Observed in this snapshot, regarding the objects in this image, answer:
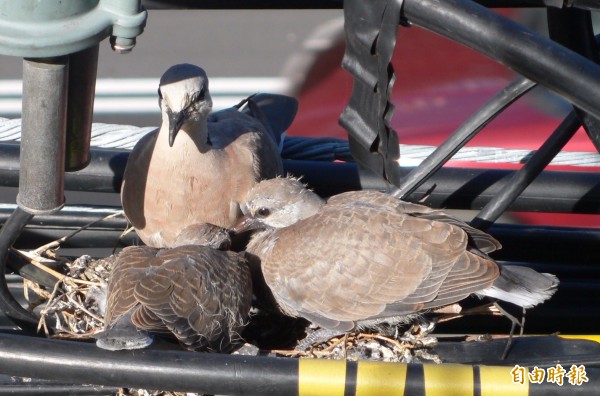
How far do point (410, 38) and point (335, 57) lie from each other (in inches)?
25.3

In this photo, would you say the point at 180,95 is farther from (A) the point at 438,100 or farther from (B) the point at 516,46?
(A) the point at 438,100

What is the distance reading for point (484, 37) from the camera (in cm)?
171

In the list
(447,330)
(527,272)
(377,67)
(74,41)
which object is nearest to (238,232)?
(447,330)

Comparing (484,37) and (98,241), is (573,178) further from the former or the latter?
(98,241)

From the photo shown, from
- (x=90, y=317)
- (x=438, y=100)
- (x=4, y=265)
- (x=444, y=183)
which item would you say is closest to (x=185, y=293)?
(x=90, y=317)

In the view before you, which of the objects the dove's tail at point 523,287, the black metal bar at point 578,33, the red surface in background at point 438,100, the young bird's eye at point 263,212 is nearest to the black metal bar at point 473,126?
the black metal bar at point 578,33

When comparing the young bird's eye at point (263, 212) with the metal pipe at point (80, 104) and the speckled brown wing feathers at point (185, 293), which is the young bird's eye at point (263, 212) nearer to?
the speckled brown wing feathers at point (185, 293)

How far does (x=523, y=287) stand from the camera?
234 cm

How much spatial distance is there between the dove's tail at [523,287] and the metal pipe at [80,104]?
106 cm

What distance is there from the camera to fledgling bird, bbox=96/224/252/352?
2217 millimetres

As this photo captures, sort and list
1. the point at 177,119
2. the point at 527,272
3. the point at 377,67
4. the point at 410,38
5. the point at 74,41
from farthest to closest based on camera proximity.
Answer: the point at 410,38, the point at 177,119, the point at 527,272, the point at 377,67, the point at 74,41

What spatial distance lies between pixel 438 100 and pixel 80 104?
142 inches

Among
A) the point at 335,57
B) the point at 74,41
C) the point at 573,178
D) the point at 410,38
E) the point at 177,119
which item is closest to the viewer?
the point at 74,41

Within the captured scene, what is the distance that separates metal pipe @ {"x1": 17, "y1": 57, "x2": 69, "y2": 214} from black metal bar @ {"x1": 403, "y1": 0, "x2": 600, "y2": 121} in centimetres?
66
